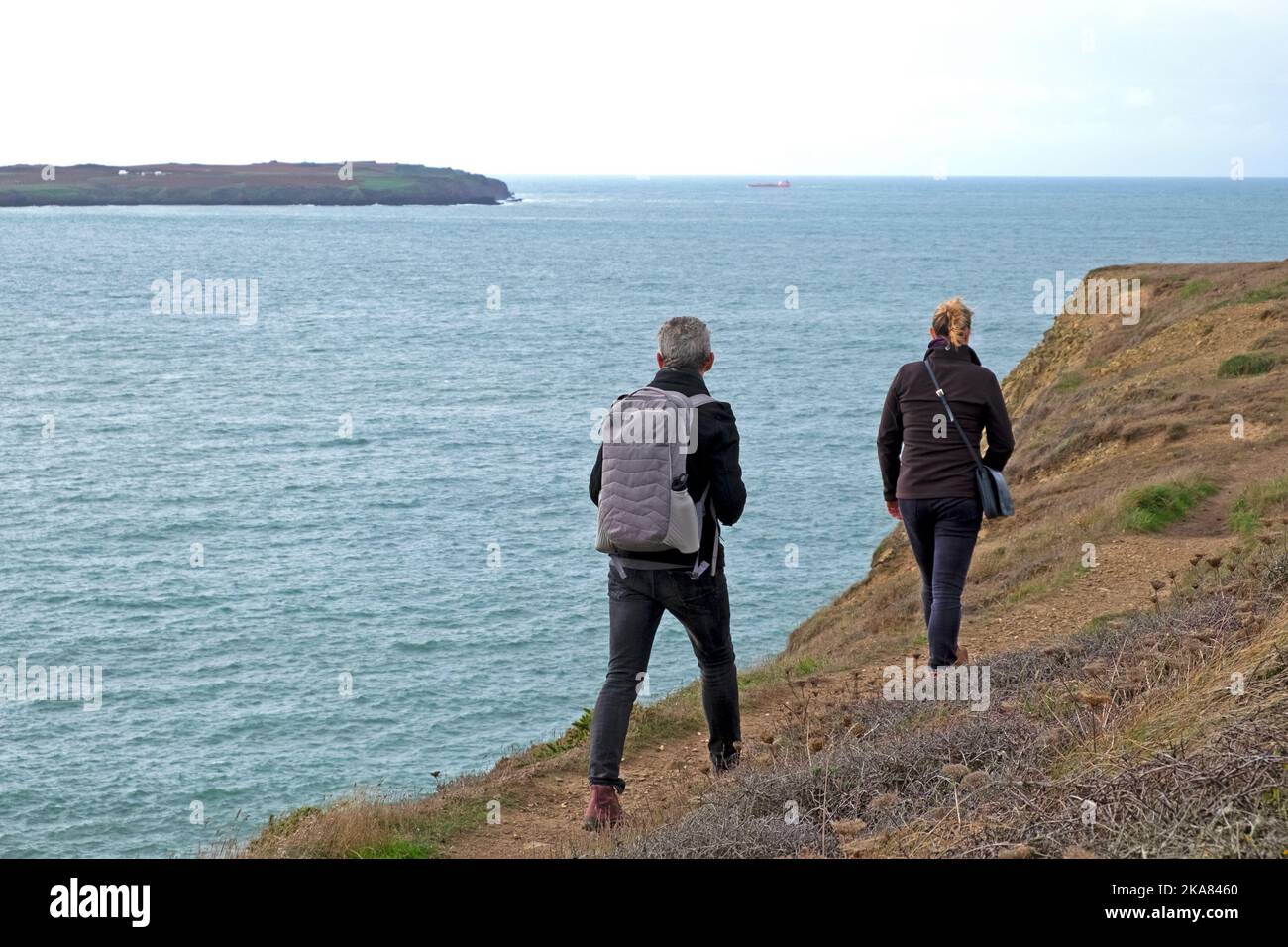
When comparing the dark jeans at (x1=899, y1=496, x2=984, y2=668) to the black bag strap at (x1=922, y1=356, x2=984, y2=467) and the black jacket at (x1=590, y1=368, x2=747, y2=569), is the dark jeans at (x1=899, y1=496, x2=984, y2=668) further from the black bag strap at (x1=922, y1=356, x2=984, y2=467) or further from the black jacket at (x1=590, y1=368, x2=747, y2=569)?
the black jacket at (x1=590, y1=368, x2=747, y2=569)

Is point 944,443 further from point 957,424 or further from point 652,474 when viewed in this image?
point 652,474

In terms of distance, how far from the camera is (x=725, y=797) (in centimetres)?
609

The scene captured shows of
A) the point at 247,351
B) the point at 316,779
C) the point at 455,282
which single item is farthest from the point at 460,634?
the point at 455,282

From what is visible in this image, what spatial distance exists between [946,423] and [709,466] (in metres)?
1.97

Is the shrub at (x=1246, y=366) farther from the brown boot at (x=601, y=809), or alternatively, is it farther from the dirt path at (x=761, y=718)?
the brown boot at (x=601, y=809)

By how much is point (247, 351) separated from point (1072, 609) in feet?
227

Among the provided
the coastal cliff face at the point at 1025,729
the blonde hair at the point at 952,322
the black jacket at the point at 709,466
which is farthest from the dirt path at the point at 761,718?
the blonde hair at the point at 952,322

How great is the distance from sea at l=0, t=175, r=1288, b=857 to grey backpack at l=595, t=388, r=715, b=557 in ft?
17.2

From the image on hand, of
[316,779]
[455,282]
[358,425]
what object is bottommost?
[316,779]

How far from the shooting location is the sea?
2169 cm

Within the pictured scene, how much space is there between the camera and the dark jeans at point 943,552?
24.4ft
